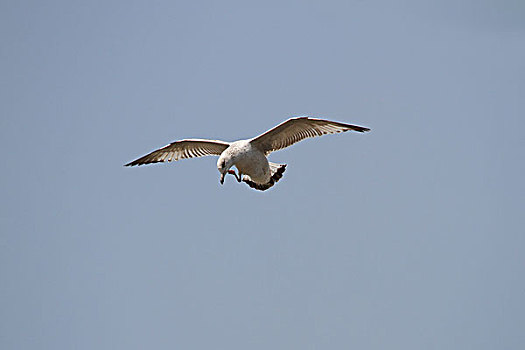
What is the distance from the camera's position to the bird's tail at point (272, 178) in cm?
1888

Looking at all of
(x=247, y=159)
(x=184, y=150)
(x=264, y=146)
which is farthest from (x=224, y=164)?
(x=184, y=150)

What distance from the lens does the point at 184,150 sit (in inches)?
794

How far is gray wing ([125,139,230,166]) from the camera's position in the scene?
19.6 metres

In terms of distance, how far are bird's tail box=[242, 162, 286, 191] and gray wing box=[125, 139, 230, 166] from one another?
3.00 feet

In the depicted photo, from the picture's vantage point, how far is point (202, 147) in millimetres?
19922

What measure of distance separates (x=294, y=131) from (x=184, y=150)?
8.70ft

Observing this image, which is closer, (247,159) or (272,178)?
(247,159)

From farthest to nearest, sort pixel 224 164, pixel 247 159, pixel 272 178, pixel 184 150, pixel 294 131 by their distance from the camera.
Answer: pixel 184 150, pixel 272 178, pixel 294 131, pixel 247 159, pixel 224 164

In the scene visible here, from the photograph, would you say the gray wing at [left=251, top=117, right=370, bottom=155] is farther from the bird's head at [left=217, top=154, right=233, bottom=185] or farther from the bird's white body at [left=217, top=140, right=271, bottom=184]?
the bird's head at [left=217, top=154, right=233, bottom=185]

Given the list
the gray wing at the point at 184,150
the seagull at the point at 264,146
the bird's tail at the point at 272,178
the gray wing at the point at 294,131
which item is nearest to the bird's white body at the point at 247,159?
the seagull at the point at 264,146

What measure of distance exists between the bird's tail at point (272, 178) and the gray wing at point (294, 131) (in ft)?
1.89

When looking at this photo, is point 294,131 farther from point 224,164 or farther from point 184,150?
point 184,150

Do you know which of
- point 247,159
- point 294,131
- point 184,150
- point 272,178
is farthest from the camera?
point 184,150

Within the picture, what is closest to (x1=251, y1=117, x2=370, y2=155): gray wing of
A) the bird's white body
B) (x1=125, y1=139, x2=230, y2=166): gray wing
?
the bird's white body
